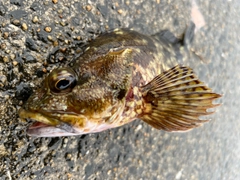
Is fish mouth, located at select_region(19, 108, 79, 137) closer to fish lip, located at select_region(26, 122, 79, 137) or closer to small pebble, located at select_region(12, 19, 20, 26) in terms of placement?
fish lip, located at select_region(26, 122, 79, 137)

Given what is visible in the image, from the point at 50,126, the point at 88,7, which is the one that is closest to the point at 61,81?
the point at 50,126

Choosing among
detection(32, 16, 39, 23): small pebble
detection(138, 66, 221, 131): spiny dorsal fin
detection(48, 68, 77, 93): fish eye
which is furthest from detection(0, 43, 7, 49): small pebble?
detection(138, 66, 221, 131): spiny dorsal fin

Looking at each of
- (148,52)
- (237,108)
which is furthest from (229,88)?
(148,52)

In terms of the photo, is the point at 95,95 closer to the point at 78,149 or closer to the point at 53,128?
the point at 53,128

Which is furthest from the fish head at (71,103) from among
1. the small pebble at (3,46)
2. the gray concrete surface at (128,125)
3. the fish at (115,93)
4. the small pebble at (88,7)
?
the small pebble at (88,7)

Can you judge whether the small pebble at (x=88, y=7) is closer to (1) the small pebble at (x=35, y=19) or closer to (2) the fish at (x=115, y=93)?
(2) the fish at (x=115, y=93)

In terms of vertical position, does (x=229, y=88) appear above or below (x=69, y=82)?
above

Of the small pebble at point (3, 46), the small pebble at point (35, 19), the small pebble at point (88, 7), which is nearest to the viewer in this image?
the small pebble at point (3, 46)

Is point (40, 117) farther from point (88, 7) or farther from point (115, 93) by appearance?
point (88, 7)
